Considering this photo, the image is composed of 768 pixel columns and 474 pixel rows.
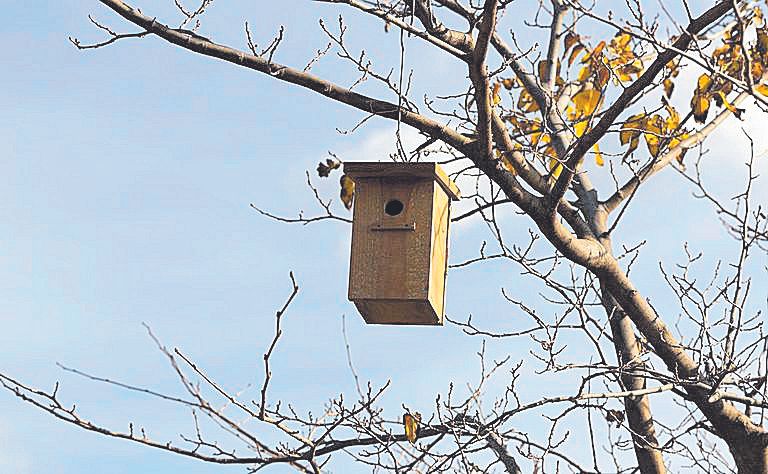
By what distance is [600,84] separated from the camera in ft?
12.9

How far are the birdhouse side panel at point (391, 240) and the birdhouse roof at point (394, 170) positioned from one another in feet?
0.09

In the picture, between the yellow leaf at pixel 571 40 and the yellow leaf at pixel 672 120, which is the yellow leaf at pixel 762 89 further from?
the yellow leaf at pixel 571 40

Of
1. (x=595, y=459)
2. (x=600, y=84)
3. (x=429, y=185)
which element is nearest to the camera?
(x=429, y=185)

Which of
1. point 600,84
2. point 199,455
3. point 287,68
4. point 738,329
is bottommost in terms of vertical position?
point 199,455

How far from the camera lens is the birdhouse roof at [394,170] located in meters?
3.03

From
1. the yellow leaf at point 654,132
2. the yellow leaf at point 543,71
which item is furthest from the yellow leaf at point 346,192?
the yellow leaf at point 543,71

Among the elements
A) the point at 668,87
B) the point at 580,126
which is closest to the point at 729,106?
the point at 668,87

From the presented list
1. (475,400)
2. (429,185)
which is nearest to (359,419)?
(475,400)

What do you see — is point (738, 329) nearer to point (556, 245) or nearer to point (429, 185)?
point (556, 245)

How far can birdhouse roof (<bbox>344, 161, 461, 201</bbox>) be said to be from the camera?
119 inches

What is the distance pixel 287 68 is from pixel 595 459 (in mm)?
1962

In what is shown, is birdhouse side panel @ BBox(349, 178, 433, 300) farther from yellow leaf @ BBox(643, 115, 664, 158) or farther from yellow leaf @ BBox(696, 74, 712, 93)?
yellow leaf @ BBox(696, 74, 712, 93)

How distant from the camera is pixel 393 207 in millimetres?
3074

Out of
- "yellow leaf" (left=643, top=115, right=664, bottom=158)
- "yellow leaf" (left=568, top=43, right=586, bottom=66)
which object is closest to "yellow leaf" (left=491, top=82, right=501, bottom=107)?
"yellow leaf" (left=568, top=43, right=586, bottom=66)
